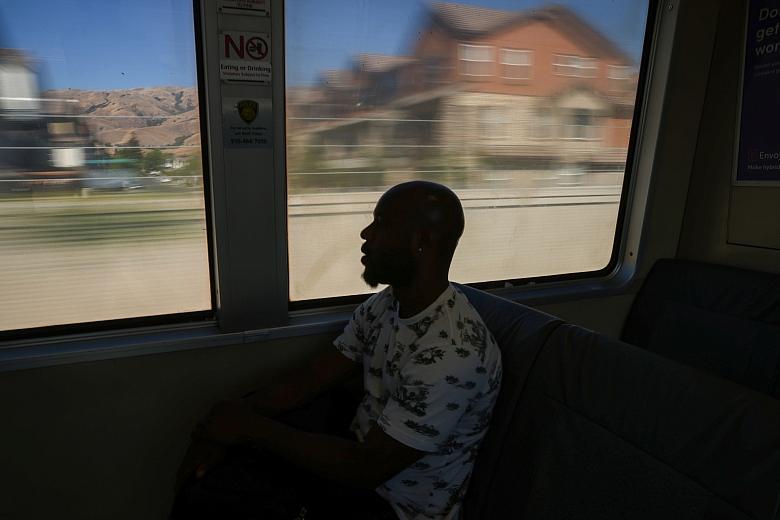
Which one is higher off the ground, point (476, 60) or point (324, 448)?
point (476, 60)

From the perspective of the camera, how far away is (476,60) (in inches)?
82.9

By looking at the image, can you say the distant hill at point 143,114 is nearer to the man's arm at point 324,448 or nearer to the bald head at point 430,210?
the bald head at point 430,210

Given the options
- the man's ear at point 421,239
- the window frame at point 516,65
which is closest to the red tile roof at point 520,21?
the window frame at point 516,65

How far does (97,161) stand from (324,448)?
1.22m

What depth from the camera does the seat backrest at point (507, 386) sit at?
55.9 inches

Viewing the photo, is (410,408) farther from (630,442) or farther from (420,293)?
(630,442)

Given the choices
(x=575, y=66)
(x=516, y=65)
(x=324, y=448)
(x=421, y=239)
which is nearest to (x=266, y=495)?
(x=324, y=448)

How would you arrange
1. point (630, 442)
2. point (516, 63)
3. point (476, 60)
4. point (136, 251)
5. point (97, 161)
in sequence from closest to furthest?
point (630, 442), point (97, 161), point (136, 251), point (476, 60), point (516, 63)

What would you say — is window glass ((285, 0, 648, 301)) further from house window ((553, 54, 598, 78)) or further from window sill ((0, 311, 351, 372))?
window sill ((0, 311, 351, 372))

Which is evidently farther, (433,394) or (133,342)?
(133,342)

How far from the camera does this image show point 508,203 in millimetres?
2396

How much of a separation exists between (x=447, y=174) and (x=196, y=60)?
111cm

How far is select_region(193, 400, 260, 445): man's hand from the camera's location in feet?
4.62

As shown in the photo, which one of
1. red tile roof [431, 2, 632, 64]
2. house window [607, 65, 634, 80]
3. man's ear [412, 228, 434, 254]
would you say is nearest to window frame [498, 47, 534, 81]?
red tile roof [431, 2, 632, 64]
